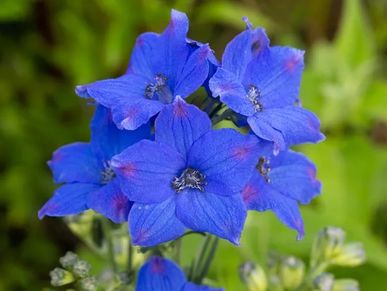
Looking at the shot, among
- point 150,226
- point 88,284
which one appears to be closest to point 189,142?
point 150,226

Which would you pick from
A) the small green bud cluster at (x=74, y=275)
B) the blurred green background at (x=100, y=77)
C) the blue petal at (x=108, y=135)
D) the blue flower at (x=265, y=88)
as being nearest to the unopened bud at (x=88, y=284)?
the small green bud cluster at (x=74, y=275)

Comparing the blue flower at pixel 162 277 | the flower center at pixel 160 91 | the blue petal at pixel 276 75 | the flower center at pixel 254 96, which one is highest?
the blue petal at pixel 276 75

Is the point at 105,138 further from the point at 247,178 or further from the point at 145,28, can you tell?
the point at 145,28

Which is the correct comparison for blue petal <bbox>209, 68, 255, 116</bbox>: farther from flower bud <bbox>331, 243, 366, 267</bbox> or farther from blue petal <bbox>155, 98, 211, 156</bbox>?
flower bud <bbox>331, 243, 366, 267</bbox>

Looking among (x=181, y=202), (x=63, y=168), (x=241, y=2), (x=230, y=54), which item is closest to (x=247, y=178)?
(x=181, y=202)

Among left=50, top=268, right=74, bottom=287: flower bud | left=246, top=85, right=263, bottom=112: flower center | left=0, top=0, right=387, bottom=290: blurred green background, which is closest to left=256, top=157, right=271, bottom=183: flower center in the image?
left=246, top=85, right=263, bottom=112: flower center

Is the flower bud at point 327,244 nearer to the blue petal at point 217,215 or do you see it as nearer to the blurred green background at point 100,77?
the blue petal at point 217,215

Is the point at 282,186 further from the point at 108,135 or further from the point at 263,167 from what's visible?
the point at 108,135
